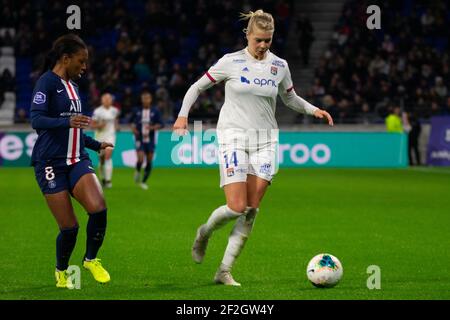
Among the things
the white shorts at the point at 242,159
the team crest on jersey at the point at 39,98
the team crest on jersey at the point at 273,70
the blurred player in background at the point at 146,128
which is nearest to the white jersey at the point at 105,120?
the blurred player in background at the point at 146,128

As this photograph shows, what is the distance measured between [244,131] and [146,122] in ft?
46.3

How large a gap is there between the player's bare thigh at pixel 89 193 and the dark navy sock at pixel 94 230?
7cm

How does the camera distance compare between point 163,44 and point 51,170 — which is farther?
point 163,44

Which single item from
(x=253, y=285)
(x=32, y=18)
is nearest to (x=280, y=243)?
(x=253, y=285)

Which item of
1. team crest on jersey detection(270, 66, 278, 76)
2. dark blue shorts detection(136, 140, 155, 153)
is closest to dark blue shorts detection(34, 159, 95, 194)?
team crest on jersey detection(270, 66, 278, 76)

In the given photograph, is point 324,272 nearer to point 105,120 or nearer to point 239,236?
point 239,236

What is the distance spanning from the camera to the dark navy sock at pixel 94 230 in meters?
8.51

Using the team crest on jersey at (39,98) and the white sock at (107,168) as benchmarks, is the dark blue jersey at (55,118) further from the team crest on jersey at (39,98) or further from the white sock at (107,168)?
the white sock at (107,168)

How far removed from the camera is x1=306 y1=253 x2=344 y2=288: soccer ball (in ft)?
27.7

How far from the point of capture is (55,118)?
27.1 feet

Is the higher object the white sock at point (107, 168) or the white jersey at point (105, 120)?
the white jersey at point (105, 120)

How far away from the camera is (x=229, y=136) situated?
885 cm
